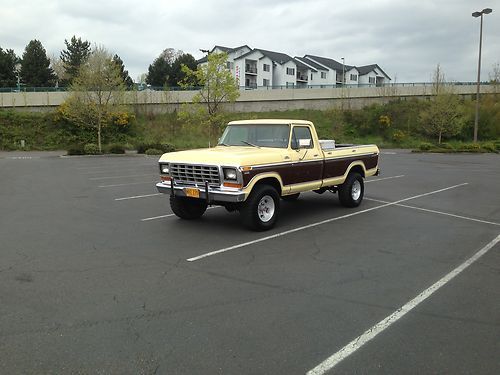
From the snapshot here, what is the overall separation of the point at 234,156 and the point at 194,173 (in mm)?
834

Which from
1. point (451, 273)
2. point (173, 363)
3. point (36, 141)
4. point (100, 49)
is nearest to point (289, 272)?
point (451, 273)

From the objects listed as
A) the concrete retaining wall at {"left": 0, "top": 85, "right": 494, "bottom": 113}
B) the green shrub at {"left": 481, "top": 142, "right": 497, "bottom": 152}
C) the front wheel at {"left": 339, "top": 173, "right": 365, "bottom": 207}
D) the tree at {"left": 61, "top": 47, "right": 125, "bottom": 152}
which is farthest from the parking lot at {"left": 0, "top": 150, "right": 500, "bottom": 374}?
the concrete retaining wall at {"left": 0, "top": 85, "right": 494, "bottom": 113}

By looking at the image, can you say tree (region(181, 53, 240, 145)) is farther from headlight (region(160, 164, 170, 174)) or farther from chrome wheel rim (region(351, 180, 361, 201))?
headlight (region(160, 164, 170, 174))

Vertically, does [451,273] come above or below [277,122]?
below

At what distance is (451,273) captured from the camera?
230 inches

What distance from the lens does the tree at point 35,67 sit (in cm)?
6431

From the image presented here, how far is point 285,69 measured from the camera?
85.6 m

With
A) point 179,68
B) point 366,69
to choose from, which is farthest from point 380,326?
point 366,69

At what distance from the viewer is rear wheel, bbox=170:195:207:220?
8.99 meters

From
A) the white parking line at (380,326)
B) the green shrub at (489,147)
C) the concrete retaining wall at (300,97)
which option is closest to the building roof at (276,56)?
the concrete retaining wall at (300,97)

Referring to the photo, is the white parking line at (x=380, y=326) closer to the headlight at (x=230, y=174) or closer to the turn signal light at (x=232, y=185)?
the turn signal light at (x=232, y=185)

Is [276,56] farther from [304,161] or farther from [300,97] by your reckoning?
[304,161]

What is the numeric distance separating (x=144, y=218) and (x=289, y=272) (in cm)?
442

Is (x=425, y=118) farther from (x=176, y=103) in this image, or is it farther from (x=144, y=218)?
(x=144, y=218)
